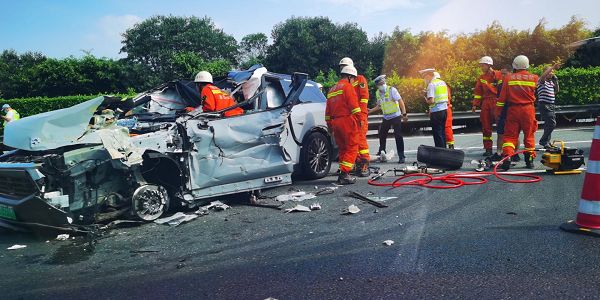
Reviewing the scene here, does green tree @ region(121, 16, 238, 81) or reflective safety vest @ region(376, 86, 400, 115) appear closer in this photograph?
reflective safety vest @ region(376, 86, 400, 115)

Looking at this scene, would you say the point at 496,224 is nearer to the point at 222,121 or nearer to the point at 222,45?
the point at 222,121

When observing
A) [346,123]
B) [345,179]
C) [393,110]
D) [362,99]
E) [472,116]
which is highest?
[362,99]

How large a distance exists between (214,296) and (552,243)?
2.76 metres

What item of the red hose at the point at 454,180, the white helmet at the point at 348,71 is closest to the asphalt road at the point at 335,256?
the red hose at the point at 454,180

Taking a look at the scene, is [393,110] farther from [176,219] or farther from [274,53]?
[274,53]

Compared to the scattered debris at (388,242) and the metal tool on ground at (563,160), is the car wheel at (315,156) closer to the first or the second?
the scattered debris at (388,242)

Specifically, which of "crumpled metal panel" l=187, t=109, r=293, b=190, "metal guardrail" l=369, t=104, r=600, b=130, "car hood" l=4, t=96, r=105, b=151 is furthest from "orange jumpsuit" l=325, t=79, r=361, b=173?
"metal guardrail" l=369, t=104, r=600, b=130

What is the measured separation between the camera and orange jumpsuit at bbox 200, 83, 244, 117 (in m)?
5.61

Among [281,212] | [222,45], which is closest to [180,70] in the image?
[222,45]

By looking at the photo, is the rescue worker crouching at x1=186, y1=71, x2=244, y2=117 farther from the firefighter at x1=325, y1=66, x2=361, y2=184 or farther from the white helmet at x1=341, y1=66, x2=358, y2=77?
the white helmet at x1=341, y1=66, x2=358, y2=77

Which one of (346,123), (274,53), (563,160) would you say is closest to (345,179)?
(346,123)

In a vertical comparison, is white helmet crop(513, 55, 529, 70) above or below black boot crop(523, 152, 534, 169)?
above

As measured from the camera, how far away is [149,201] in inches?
192

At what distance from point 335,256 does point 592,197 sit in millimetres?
2291
